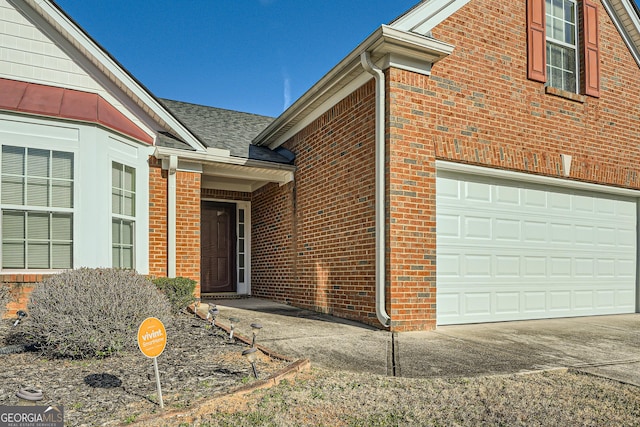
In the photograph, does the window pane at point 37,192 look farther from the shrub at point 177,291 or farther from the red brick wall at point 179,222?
the shrub at point 177,291

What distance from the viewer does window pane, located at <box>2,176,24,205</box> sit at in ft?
22.1

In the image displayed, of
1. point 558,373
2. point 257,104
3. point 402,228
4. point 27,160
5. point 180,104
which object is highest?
point 257,104

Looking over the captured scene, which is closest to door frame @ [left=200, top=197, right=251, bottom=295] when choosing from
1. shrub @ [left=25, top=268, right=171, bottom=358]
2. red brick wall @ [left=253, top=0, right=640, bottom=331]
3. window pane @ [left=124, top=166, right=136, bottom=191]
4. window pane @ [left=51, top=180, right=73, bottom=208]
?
red brick wall @ [left=253, top=0, right=640, bottom=331]

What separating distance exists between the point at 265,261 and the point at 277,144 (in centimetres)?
282

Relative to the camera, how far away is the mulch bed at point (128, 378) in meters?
3.40

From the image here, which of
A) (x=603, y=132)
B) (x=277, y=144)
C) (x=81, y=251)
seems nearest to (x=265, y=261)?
(x=277, y=144)

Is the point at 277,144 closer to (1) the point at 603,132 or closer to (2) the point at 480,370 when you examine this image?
(1) the point at 603,132

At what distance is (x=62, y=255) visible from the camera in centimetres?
705

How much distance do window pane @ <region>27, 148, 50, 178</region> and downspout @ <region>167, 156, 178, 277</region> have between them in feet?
6.76

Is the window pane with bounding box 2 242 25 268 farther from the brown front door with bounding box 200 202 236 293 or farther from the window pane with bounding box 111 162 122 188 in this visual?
the brown front door with bounding box 200 202 236 293

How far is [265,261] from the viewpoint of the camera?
11344 millimetres

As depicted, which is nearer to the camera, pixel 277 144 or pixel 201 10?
pixel 277 144

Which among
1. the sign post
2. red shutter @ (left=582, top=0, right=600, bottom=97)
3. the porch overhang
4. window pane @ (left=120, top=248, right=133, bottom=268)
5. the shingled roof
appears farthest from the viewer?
the shingled roof

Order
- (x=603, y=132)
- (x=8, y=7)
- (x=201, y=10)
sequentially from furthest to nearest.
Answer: (x=201, y=10) → (x=603, y=132) → (x=8, y=7)
